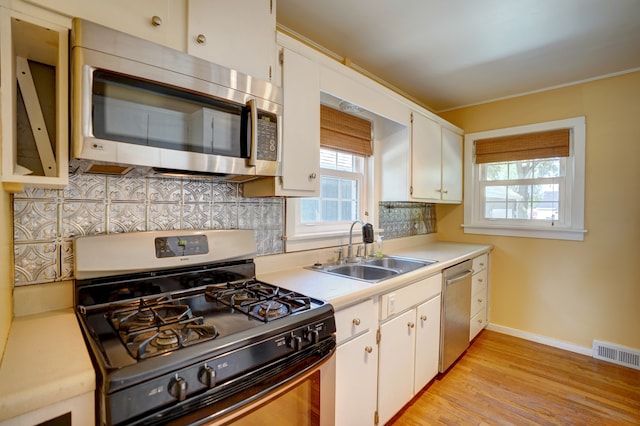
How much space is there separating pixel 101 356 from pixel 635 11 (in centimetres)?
295

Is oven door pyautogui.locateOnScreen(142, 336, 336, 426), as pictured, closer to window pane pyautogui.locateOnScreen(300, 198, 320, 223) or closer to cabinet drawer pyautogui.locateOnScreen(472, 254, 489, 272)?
window pane pyautogui.locateOnScreen(300, 198, 320, 223)

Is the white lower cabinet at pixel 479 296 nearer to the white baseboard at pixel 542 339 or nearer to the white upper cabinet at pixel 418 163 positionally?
the white baseboard at pixel 542 339

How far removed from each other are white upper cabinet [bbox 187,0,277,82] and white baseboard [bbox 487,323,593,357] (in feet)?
10.8

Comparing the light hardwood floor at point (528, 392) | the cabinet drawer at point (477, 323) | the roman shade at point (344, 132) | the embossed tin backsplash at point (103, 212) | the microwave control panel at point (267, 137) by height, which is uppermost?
the roman shade at point (344, 132)

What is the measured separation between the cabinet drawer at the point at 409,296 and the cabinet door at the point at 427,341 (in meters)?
0.06

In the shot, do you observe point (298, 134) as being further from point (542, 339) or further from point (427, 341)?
point (542, 339)

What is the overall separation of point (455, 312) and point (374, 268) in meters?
0.78

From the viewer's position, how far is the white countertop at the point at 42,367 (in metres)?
0.62

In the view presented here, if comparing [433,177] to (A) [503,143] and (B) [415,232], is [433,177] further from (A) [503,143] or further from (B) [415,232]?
(A) [503,143]

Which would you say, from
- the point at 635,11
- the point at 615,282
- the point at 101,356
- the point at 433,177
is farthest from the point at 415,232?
the point at 101,356

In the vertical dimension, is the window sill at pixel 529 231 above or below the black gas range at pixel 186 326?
above

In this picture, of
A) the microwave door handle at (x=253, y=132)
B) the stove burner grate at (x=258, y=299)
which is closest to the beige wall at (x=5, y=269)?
the stove burner grate at (x=258, y=299)

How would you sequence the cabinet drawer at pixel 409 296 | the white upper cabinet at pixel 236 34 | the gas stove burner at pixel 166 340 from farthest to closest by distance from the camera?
the cabinet drawer at pixel 409 296 < the white upper cabinet at pixel 236 34 < the gas stove burner at pixel 166 340

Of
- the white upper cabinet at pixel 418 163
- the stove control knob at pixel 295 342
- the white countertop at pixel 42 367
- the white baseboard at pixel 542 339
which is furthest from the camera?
the white baseboard at pixel 542 339
